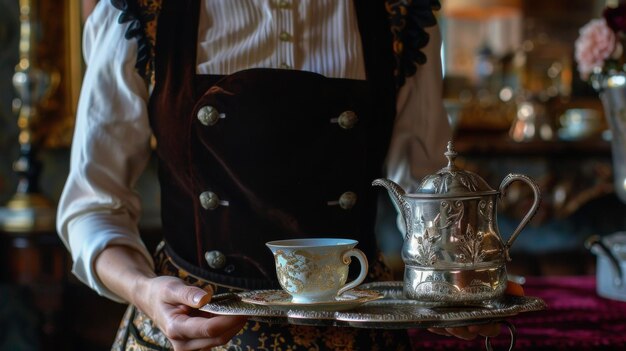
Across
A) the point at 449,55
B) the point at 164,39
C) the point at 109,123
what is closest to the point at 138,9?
the point at 164,39

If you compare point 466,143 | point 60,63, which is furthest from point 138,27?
point 466,143

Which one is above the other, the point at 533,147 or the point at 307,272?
the point at 307,272

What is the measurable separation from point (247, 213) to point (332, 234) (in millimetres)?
113

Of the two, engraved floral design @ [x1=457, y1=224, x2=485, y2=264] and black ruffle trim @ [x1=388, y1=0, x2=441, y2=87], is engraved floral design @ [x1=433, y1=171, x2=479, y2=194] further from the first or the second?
black ruffle trim @ [x1=388, y1=0, x2=441, y2=87]

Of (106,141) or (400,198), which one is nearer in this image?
(400,198)

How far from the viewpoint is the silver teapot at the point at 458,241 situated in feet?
3.11

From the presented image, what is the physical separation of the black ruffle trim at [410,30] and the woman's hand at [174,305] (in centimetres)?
44

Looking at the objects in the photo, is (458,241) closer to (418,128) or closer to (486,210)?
(486,210)

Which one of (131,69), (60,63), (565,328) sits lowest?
(565,328)

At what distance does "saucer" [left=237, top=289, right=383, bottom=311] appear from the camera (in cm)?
92

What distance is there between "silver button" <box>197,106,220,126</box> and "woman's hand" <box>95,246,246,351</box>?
0.20m

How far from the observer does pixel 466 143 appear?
3.61 meters

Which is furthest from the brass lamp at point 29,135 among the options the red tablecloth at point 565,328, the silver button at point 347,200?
the silver button at point 347,200

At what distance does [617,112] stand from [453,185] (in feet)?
2.88
